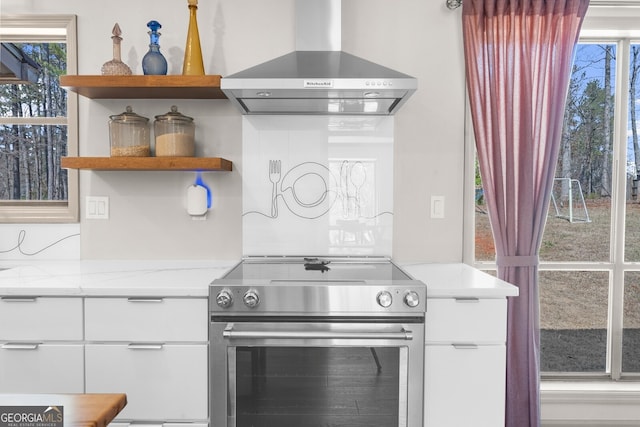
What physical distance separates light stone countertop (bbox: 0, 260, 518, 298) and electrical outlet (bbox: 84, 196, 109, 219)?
0.24 meters

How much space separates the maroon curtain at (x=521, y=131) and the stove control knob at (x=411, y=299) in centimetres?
77

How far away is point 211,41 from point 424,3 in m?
1.11

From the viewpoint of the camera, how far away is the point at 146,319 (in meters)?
1.74

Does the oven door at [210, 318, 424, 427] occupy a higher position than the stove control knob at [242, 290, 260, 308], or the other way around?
the stove control knob at [242, 290, 260, 308]

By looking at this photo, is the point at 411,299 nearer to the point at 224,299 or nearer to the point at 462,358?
the point at 462,358

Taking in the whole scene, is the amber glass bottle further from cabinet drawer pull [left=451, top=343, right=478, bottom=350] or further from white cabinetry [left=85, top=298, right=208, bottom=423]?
cabinet drawer pull [left=451, top=343, right=478, bottom=350]

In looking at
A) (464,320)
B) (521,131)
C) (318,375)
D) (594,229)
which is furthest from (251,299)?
(594,229)

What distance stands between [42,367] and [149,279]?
0.50 metres

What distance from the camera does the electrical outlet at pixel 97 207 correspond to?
7.79 ft

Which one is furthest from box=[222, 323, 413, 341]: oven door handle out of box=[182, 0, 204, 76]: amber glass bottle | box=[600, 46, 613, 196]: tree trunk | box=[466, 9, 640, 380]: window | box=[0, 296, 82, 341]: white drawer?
box=[600, 46, 613, 196]: tree trunk

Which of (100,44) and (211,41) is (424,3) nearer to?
(211,41)

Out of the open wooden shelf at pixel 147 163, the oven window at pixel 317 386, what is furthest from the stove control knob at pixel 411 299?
the open wooden shelf at pixel 147 163

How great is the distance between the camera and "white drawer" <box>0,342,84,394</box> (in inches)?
68.7

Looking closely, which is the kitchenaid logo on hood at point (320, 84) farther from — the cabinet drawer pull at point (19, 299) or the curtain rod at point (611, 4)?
the cabinet drawer pull at point (19, 299)
